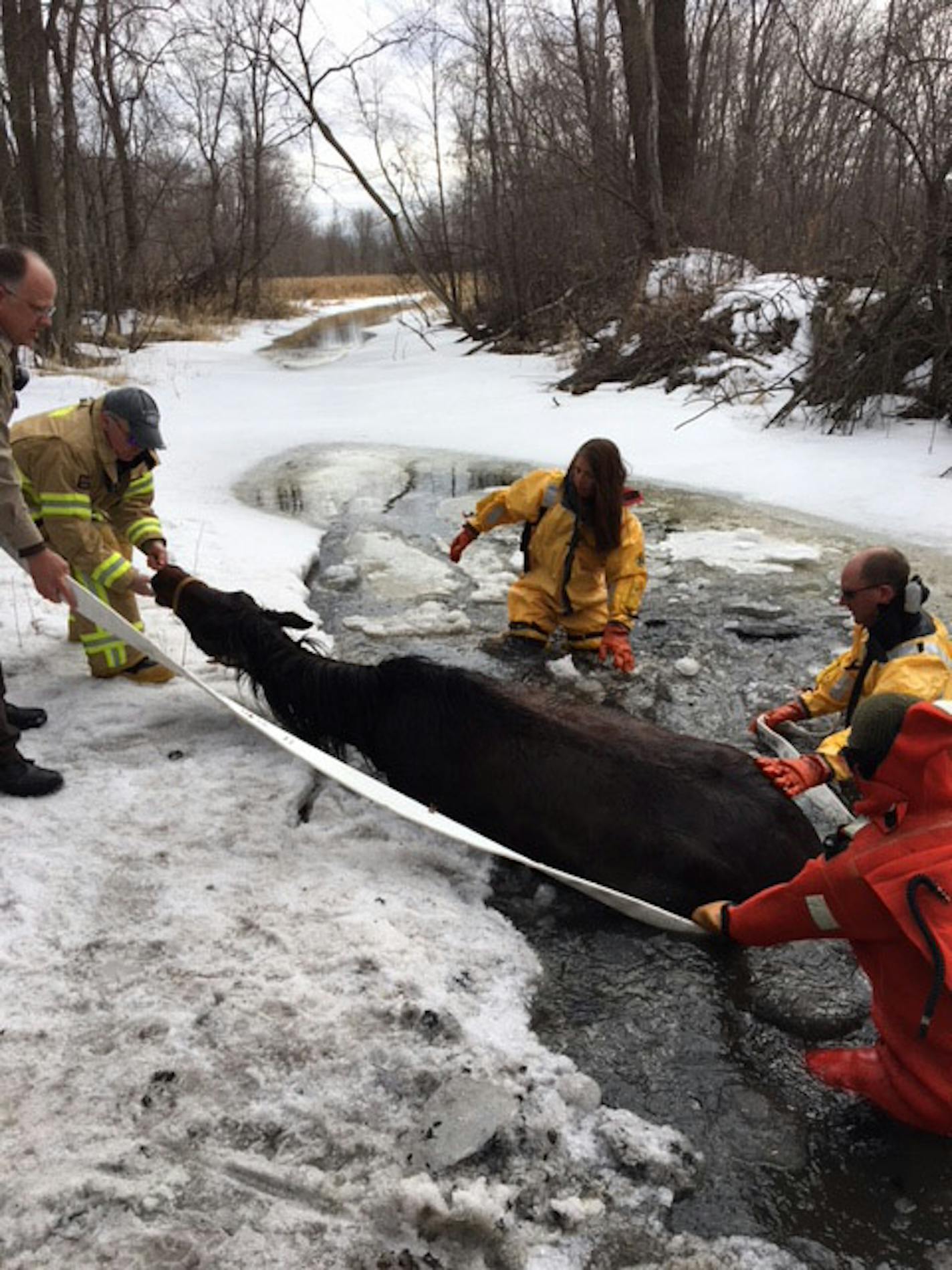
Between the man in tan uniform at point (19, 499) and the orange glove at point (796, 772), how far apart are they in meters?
2.48

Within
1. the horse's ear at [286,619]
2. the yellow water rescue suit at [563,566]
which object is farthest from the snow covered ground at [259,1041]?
the yellow water rescue suit at [563,566]

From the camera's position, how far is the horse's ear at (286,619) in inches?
152

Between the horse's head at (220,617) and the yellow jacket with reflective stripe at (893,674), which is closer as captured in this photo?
the yellow jacket with reflective stripe at (893,674)

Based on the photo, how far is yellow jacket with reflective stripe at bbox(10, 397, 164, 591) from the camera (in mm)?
3893

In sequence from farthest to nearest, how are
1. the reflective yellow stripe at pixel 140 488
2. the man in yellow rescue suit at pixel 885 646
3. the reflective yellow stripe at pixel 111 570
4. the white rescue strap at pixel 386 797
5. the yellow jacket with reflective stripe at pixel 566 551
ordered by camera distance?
1. the yellow jacket with reflective stripe at pixel 566 551
2. the reflective yellow stripe at pixel 140 488
3. the reflective yellow stripe at pixel 111 570
4. the man in yellow rescue suit at pixel 885 646
5. the white rescue strap at pixel 386 797

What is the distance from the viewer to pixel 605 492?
183 inches

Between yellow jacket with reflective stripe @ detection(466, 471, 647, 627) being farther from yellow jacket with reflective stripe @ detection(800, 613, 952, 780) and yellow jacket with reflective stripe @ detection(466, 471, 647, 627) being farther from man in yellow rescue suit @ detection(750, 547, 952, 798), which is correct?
man in yellow rescue suit @ detection(750, 547, 952, 798)

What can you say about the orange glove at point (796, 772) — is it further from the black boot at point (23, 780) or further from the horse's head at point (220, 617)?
the black boot at point (23, 780)

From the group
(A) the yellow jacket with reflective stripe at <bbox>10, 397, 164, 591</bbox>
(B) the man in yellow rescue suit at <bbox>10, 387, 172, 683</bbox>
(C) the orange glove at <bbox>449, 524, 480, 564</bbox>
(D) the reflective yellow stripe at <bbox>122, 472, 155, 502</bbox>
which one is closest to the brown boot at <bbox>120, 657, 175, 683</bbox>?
(B) the man in yellow rescue suit at <bbox>10, 387, 172, 683</bbox>

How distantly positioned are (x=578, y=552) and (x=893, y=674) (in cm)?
200

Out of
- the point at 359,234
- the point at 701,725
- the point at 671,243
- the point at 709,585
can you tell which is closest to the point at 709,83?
the point at 671,243

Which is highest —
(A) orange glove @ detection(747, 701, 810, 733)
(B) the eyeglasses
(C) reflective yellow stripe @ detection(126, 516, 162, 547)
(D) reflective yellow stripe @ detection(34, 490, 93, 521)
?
(B) the eyeglasses

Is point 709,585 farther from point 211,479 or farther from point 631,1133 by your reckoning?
point 211,479

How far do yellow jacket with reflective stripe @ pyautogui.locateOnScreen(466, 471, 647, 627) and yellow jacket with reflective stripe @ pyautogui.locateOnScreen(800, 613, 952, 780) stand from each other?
128 cm
